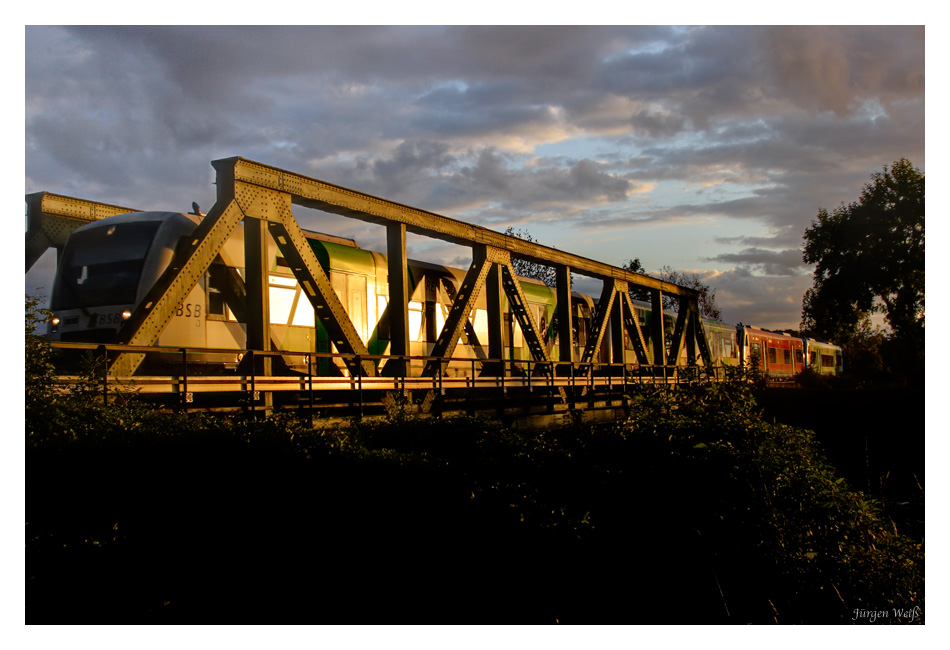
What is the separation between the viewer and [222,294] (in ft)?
42.4

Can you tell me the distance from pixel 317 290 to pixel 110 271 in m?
3.58

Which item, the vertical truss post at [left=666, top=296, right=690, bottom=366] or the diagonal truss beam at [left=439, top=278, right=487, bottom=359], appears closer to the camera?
the diagonal truss beam at [left=439, top=278, right=487, bottom=359]

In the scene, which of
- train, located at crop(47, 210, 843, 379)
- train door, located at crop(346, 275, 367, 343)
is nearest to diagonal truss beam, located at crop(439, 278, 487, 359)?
train, located at crop(47, 210, 843, 379)

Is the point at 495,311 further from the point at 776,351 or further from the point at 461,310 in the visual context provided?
the point at 776,351

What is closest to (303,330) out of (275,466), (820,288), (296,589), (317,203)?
(317,203)

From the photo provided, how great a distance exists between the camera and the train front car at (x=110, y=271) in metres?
12.1

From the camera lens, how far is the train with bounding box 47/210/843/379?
12148mm

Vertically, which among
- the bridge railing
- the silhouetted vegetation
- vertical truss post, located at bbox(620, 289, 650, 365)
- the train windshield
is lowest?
the silhouetted vegetation

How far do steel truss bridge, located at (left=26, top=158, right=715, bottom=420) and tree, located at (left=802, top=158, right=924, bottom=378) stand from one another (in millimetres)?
26010

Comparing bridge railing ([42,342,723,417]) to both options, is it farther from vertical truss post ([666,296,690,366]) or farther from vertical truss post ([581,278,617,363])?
vertical truss post ([666,296,690,366])

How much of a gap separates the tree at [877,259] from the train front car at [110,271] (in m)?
35.5

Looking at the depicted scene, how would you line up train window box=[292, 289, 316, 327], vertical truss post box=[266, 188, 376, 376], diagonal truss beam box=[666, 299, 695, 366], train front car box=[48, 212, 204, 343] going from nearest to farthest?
vertical truss post box=[266, 188, 376, 376] < train front car box=[48, 212, 204, 343] < train window box=[292, 289, 316, 327] < diagonal truss beam box=[666, 299, 695, 366]

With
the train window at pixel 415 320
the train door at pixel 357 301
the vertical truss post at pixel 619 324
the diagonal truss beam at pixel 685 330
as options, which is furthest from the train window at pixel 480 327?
the diagonal truss beam at pixel 685 330

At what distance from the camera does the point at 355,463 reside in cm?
764
